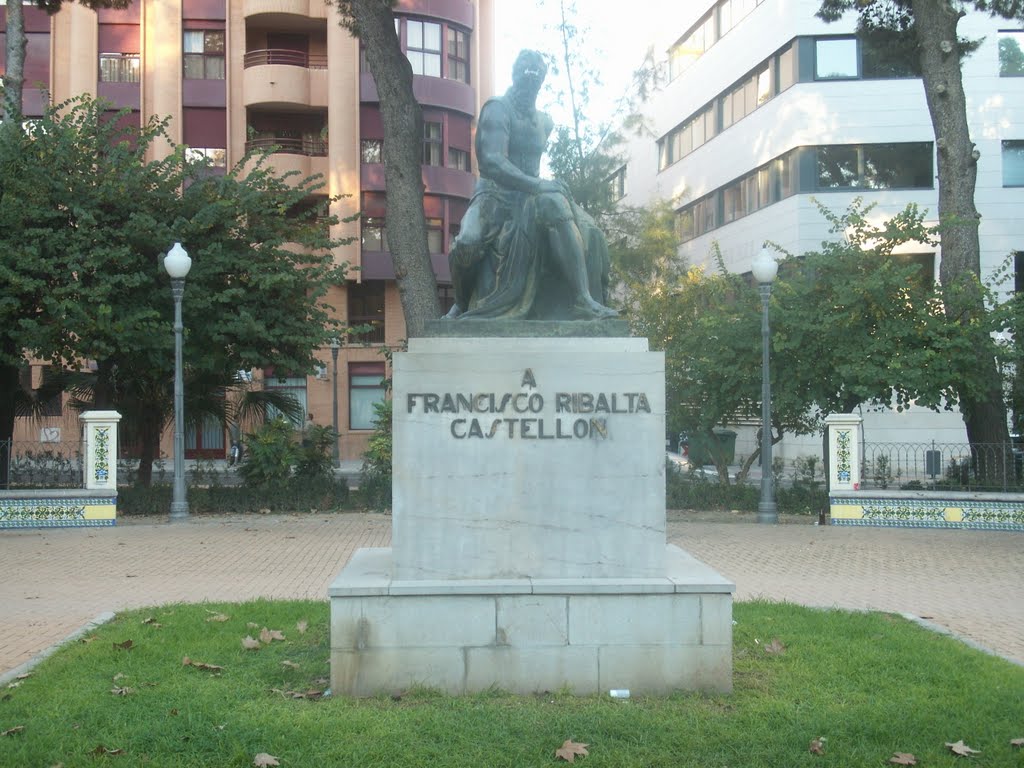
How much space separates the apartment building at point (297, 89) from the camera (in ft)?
116

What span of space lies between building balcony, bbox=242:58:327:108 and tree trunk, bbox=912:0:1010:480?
21.6 meters

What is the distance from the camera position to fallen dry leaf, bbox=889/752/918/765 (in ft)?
15.9

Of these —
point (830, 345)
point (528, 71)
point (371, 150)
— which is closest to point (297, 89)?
point (371, 150)

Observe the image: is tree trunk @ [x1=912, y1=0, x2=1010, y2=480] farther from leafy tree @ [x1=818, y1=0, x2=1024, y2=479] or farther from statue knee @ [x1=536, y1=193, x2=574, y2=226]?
statue knee @ [x1=536, y1=193, x2=574, y2=226]

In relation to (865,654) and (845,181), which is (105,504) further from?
(845,181)

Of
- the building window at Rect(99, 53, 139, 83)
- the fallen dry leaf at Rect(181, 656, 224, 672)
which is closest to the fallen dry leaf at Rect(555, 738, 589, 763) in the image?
the fallen dry leaf at Rect(181, 656, 224, 672)

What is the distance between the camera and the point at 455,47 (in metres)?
36.7

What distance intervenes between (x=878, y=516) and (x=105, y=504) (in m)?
11.5

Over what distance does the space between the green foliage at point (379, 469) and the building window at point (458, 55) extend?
19975 mm

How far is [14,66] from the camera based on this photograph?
20.3 meters

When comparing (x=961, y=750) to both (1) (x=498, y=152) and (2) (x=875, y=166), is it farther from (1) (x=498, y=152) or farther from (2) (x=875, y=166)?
(2) (x=875, y=166)

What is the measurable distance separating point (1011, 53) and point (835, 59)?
15.6 ft

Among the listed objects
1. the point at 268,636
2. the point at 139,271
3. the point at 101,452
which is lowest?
the point at 268,636

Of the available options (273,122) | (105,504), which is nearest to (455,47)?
(273,122)
